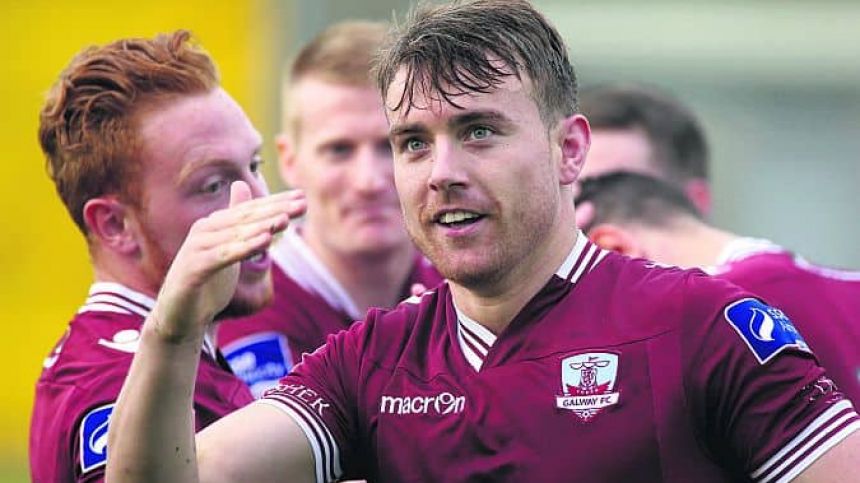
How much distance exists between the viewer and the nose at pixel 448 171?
376 cm

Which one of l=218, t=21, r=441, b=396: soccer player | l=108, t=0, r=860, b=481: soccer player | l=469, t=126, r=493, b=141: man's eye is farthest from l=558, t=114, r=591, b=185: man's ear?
l=218, t=21, r=441, b=396: soccer player

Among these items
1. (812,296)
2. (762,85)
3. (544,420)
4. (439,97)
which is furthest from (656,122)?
(762,85)

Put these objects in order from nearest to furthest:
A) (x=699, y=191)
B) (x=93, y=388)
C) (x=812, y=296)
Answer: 1. (x=93, y=388)
2. (x=812, y=296)
3. (x=699, y=191)

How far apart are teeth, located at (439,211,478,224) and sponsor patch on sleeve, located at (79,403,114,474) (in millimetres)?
1066

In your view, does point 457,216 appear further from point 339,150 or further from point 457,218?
point 339,150

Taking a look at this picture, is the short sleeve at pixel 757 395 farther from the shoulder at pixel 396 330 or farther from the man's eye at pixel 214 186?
the man's eye at pixel 214 186

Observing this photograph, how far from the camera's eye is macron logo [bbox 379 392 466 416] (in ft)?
12.7

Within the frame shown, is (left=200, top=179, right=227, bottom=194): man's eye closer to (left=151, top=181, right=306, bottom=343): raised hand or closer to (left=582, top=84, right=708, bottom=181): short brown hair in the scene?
(left=151, top=181, right=306, bottom=343): raised hand

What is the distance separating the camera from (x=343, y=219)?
6.59m

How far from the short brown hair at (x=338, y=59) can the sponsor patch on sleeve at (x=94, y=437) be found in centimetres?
264

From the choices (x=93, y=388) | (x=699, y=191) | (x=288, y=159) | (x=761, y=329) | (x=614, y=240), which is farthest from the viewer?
(x=699, y=191)

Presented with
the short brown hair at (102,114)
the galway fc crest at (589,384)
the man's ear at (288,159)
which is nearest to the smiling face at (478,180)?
the galway fc crest at (589,384)

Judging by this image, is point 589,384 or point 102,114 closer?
point 589,384

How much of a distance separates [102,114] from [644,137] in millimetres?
3046
